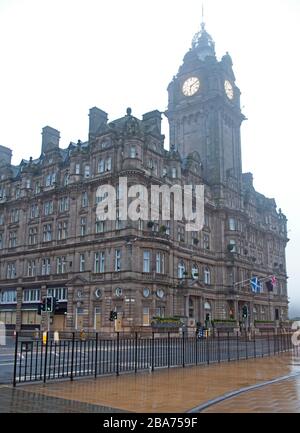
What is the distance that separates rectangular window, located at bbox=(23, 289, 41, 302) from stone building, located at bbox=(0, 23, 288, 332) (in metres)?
0.23

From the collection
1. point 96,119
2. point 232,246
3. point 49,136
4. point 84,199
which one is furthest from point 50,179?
point 232,246

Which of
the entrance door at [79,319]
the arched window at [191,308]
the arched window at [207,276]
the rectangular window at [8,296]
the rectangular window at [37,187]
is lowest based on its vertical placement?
the entrance door at [79,319]

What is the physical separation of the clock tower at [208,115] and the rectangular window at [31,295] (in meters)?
29.7

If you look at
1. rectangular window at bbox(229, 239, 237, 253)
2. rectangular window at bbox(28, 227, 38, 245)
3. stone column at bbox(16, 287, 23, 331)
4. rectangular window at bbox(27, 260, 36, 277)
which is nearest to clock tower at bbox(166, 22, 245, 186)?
rectangular window at bbox(229, 239, 237, 253)

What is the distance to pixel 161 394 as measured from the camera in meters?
11.4

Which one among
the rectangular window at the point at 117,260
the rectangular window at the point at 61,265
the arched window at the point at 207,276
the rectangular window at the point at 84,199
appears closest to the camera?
the rectangular window at the point at 117,260

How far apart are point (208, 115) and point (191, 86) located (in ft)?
23.0

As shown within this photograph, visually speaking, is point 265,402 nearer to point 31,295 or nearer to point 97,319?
point 97,319

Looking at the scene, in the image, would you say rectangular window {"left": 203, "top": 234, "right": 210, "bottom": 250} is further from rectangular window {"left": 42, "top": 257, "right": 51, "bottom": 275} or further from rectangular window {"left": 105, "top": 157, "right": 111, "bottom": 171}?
rectangular window {"left": 42, "top": 257, "right": 51, "bottom": 275}

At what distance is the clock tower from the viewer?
70688 millimetres

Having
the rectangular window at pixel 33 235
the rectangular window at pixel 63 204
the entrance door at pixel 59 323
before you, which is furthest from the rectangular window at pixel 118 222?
the rectangular window at pixel 33 235

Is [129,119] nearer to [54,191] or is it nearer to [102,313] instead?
[54,191]

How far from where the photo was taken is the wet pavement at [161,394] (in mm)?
9547

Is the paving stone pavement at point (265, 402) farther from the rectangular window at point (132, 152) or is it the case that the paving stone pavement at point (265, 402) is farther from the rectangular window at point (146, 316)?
the rectangular window at point (132, 152)
